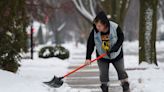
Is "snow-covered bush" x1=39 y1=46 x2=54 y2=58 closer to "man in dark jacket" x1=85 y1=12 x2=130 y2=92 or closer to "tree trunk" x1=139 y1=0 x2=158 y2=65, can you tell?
"tree trunk" x1=139 y1=0 x2=158 y2=65

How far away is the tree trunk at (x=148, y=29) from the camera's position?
17.0 metres

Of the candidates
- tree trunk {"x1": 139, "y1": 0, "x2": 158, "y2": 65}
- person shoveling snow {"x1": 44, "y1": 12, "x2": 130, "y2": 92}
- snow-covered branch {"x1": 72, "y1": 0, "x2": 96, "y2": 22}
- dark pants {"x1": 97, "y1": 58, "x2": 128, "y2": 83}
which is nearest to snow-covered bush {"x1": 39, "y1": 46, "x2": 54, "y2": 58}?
snow-covered branch {"x1": 72, "y1": 0, "x2": 96, "y2": 22}

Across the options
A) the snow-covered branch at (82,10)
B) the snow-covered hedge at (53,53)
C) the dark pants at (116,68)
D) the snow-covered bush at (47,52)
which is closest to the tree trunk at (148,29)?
the dark pants at (116,68)

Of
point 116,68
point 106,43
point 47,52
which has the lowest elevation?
point 47,52

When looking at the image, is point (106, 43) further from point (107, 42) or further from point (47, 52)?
point (47, 52)

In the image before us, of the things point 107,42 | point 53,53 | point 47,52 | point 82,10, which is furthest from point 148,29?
point 82,10

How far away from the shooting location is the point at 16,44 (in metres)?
13.7

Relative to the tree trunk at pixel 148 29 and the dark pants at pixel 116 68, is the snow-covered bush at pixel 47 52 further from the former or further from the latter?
the dark pants at pixel 116 68

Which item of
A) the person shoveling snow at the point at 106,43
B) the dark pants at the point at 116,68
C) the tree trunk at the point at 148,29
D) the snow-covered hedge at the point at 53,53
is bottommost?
the snow-covered hedge at the point at 53,53

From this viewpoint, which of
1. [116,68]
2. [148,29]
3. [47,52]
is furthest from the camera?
[47,52]

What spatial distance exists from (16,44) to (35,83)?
11.6 ft

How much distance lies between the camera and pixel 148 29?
17094mm

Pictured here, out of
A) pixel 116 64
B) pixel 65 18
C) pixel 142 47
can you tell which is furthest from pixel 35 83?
pixel 65 18

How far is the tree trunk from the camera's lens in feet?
55.9
